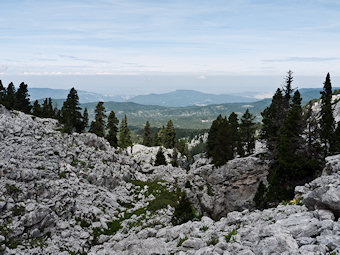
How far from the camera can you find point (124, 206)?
3622 cm

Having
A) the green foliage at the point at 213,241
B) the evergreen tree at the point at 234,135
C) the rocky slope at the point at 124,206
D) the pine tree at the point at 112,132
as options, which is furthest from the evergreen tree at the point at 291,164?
the pine tree at the point at 112,132

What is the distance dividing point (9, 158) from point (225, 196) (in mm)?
38361

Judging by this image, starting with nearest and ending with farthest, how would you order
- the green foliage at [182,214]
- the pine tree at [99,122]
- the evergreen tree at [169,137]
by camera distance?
1. the green foliage at [182,214]
2. the pine tree at [99,122]
3. the evergreen tree at [169,137]

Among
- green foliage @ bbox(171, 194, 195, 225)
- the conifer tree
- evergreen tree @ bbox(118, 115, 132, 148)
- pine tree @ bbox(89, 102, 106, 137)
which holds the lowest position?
green foliage @ bbox(171, 194, 195, 225)

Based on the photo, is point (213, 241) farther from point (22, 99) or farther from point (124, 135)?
point (22, 99)

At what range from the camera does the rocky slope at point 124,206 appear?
12.9m

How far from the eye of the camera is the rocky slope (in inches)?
508

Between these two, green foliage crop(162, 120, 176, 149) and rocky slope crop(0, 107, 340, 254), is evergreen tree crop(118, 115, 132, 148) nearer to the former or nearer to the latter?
green foliage crop(162, 120, 176, 149)

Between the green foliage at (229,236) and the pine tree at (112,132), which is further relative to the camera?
the pine tree at (112,132)

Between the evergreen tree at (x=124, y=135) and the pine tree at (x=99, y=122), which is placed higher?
the pine tree at (x=99, y=122)

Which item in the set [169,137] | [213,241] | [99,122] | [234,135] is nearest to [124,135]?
[99,122]

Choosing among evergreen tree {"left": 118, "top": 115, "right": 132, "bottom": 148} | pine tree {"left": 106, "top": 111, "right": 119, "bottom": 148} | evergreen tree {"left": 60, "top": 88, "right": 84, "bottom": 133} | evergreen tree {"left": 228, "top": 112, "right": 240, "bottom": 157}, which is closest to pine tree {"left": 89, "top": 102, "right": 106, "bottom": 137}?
pine tree {"left": 106, "top": 111, "right": 119, "bottom": 148}

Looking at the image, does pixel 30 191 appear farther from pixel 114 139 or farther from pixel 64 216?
pixel 114 139

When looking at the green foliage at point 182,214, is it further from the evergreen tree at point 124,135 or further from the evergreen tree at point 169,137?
the evergreen tree at point 169,137
